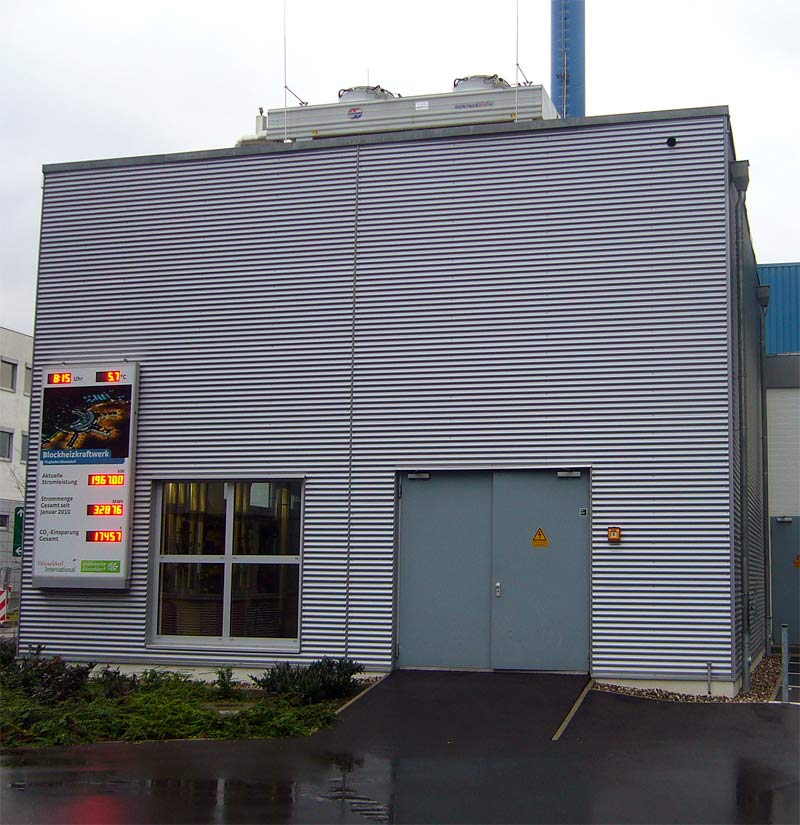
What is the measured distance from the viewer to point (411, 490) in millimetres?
14367

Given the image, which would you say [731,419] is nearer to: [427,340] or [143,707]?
[427,340]

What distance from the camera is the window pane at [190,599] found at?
49.3 feet

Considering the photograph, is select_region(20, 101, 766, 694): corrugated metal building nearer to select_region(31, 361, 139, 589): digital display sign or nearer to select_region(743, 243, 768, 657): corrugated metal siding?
select_region(31, 361, 139, 589): digital display sign

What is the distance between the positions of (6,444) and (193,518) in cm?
3333

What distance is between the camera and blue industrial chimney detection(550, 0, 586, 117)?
115 ft

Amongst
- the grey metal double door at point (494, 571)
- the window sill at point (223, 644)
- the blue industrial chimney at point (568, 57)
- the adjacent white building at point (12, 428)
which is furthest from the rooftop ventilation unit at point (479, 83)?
the adjacent white building at point (12, 428)

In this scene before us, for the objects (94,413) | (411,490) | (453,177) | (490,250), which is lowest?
(411,490)

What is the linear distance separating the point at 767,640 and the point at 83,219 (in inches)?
526

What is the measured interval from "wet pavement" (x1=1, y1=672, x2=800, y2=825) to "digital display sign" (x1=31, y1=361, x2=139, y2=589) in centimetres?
495

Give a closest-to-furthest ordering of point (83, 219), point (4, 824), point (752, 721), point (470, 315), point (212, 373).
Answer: point (4, 824) < point (752, 721) < point (470, 315) < point (212, 373) < point (83, 219)

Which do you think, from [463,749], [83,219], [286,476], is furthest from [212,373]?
[463,749]

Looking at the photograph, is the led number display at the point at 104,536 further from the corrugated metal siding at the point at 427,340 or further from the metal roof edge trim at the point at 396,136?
the metal roof edge trim at the point at 396,136

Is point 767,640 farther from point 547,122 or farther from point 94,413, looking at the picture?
point 94,413

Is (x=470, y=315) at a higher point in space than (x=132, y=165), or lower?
lower
